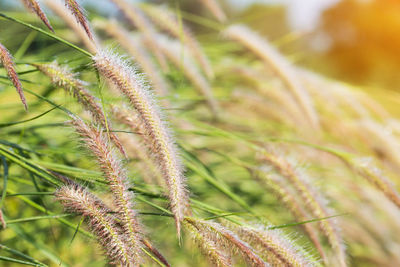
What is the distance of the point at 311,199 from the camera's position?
1.36m

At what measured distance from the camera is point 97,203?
3.06 feet

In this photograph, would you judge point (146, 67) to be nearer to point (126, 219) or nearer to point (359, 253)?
point (126, 219)

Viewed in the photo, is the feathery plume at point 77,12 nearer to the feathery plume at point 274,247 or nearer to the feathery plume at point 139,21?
the feathery plume at point 274,247

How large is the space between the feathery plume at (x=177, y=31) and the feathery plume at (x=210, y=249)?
115 cm

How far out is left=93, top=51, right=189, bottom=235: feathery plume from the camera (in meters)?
0.92

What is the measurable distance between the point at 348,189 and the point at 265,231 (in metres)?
1.50

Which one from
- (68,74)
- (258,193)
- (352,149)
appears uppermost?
(352,149)

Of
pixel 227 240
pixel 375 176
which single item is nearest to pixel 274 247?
pixel 227 240

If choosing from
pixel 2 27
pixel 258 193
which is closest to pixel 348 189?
pixel 258 193

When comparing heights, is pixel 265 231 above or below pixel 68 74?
below

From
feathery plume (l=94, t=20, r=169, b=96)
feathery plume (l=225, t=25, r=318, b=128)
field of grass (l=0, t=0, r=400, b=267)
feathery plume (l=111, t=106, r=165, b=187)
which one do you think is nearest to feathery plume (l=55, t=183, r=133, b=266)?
field of grass (l=0, t=0, r=400, b=267)

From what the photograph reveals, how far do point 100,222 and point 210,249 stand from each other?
0.26 meters

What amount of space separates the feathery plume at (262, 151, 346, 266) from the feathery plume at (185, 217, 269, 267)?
490 mm

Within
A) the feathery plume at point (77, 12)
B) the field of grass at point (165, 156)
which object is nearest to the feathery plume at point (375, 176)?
the field of grass at point (165, 156)
